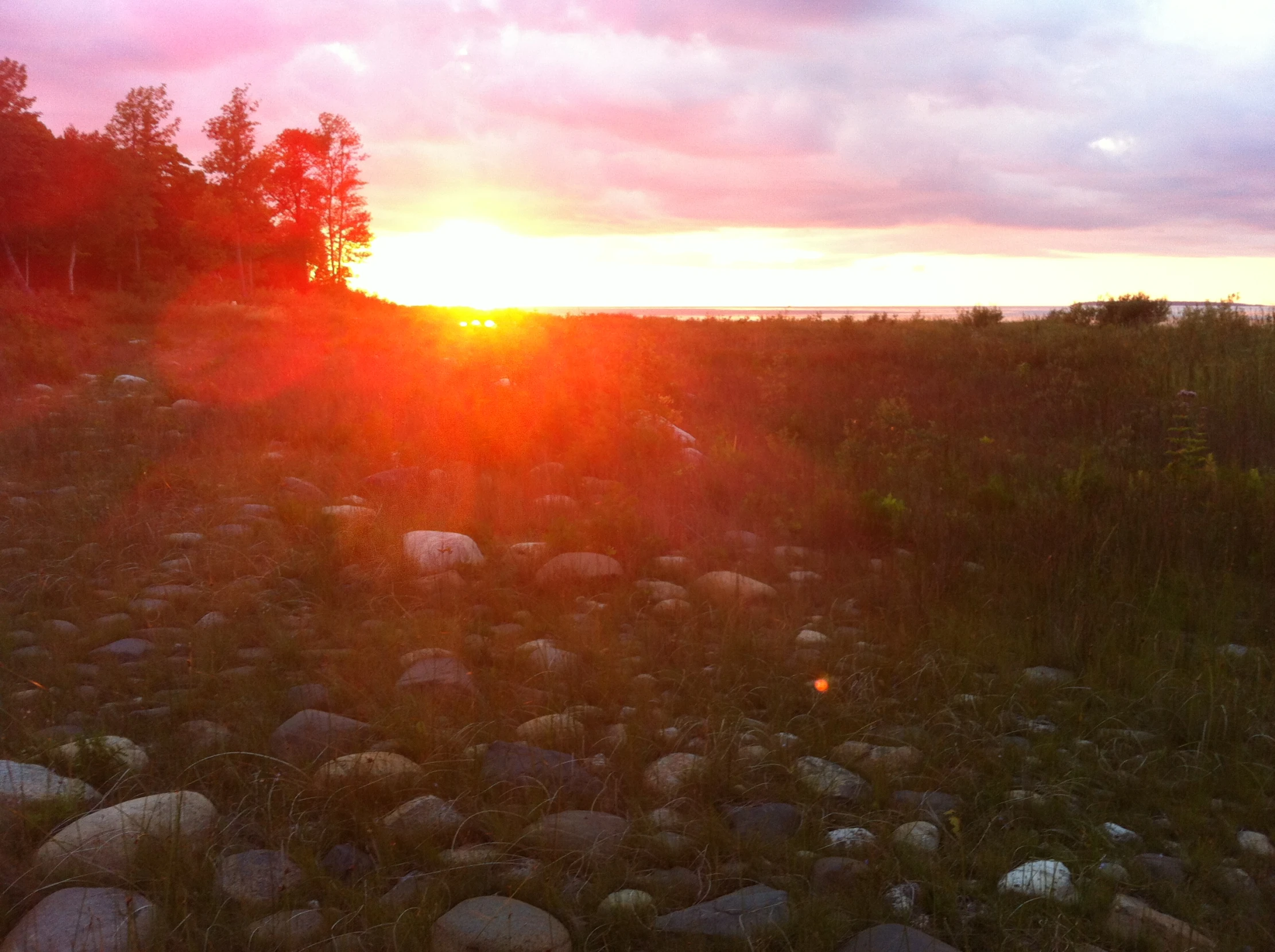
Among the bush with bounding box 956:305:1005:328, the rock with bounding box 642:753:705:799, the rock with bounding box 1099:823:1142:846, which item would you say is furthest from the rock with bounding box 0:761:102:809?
the bush with bounding box 956:305:1005:328

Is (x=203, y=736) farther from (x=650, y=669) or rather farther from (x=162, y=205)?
(x=162, y=205)

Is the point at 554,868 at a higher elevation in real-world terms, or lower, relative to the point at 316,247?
lower

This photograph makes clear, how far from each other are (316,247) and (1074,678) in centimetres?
4695

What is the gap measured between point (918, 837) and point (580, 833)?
1.08 metres

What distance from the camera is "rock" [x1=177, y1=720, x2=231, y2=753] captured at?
10.9 feet

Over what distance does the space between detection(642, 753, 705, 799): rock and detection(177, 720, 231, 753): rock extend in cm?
159

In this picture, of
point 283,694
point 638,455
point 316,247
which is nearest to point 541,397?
point 638,455

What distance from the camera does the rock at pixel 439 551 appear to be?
5.30 meters

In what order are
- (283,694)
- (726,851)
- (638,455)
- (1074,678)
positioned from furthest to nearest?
1. (638,455)
2. (1074,678)
3. (283,694)
4. (726,851)

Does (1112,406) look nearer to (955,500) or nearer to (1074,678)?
(955,500)

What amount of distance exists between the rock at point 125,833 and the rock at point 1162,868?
287 cm

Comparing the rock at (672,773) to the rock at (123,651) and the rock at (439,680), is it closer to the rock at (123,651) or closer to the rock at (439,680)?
the rock at (439,680)

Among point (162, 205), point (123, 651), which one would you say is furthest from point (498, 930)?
point (162, 205)

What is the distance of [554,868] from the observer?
105 inches
